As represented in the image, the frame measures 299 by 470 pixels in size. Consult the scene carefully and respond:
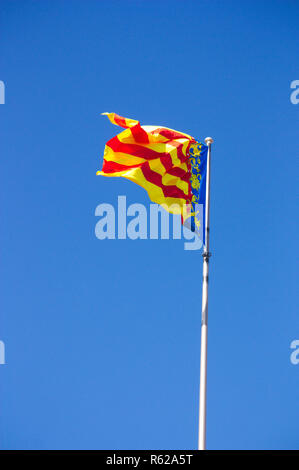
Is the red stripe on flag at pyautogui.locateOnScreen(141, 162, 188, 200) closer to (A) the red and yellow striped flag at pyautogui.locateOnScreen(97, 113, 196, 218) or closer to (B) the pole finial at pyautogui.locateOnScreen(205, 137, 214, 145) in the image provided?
(A) the red and yellow striped flag at pyautogui.locateOnScreen(97, 113, 196, 218)

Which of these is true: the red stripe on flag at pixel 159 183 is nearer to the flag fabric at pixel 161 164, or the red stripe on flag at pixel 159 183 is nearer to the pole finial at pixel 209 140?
the flag fabric at pixel 161 164

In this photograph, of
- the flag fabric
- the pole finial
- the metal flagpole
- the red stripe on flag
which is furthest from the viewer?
the pole finial

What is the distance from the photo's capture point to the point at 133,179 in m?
19.0

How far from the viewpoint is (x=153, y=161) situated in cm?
1966

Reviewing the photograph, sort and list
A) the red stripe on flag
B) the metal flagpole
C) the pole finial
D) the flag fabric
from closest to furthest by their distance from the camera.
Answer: the metal flagpole
the flag fabric
the red stripe on flag
the pole finial

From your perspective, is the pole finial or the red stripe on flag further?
the pole finial

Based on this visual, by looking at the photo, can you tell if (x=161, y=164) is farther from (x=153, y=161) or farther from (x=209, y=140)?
(x=209, y=140)

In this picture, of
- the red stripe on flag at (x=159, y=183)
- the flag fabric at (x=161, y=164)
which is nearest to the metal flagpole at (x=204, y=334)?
the flag fabric at (x=161, y=164)

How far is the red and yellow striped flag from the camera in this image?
19203mm

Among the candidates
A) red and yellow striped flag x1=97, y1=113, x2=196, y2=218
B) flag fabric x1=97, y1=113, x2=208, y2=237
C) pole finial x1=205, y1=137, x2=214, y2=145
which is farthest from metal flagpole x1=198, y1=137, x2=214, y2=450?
red and yellow striped flag x1=97, y1=113, x2=196, y2=218
